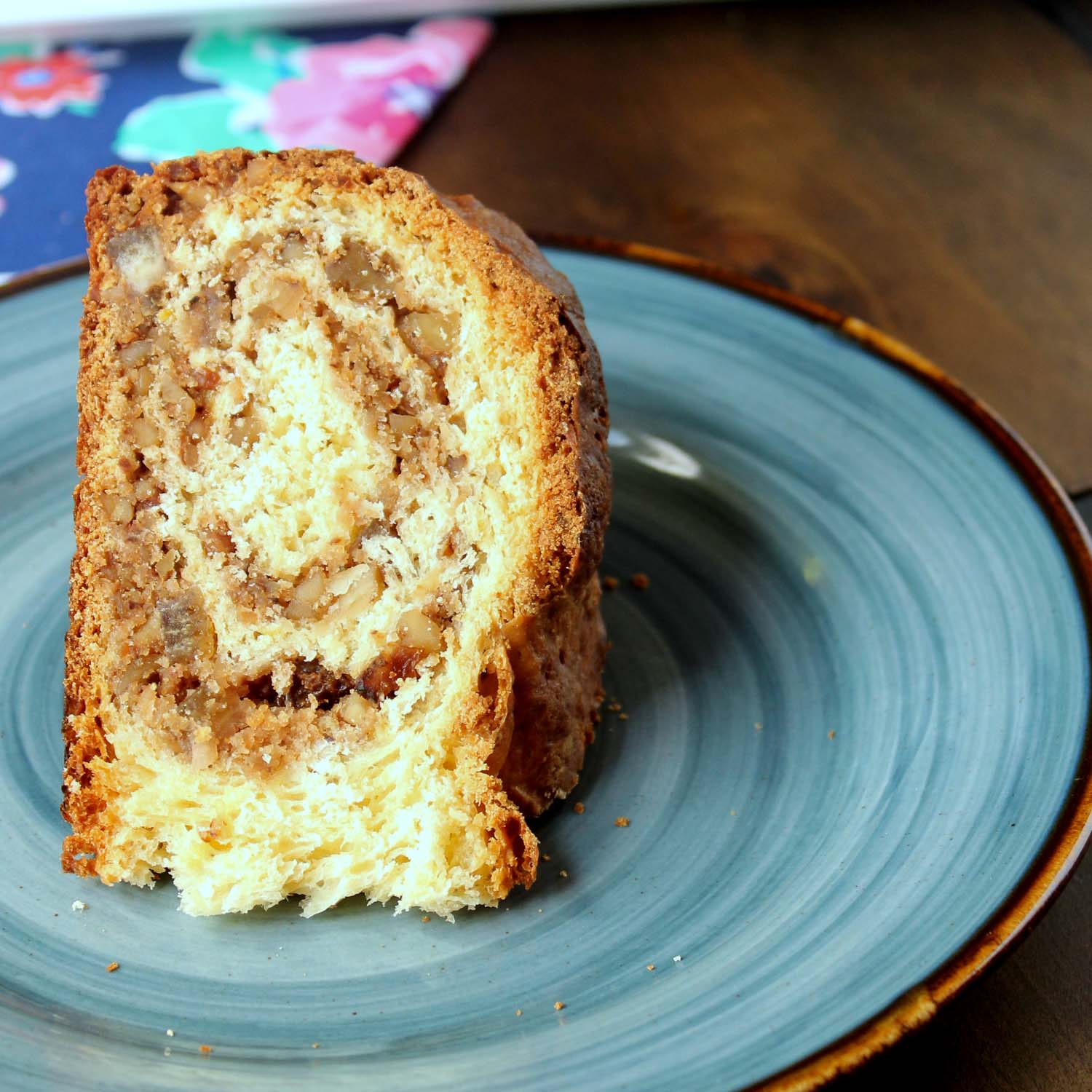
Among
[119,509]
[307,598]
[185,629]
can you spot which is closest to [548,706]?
[307,598]

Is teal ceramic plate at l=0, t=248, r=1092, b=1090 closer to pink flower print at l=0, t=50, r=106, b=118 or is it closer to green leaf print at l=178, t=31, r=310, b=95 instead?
pink flower print at l=0, t=50, r=106, b=118

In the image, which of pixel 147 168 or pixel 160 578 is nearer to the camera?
pixel 160 578

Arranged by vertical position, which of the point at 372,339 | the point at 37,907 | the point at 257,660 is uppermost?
the point at 372,339

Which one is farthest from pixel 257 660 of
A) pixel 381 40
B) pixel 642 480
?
pixel 381 40

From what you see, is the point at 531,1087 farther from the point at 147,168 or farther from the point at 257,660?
the point at 147,168

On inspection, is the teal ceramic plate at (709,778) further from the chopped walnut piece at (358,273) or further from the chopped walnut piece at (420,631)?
the chopped walnut piece at (358,273)

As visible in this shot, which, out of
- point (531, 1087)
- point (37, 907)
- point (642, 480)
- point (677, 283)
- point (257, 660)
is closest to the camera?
point (531, 1087)
